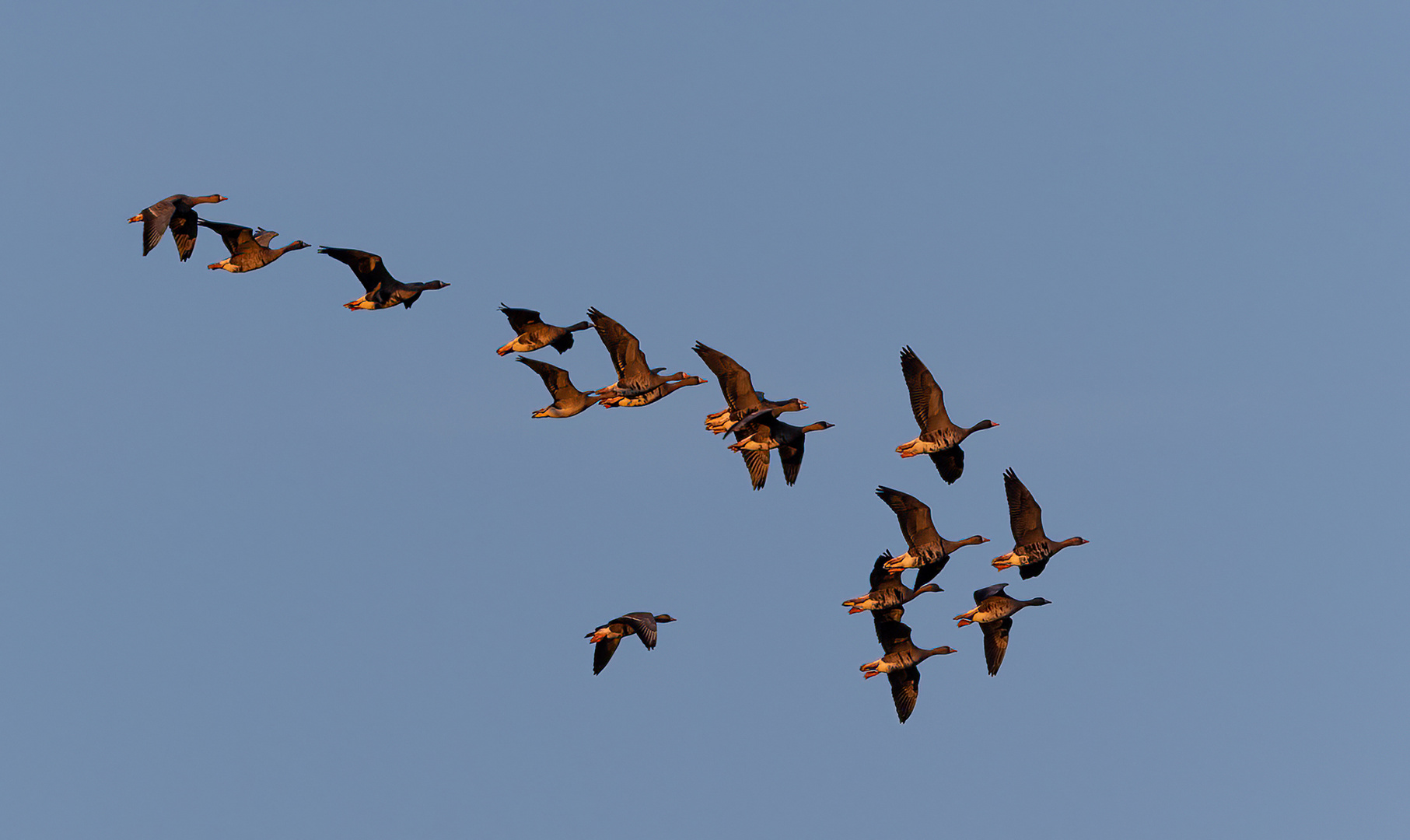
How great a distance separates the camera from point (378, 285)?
72000mm

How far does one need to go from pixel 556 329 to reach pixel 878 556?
40.9ft

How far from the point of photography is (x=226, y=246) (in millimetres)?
74250

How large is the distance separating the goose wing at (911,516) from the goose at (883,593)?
4.24ft

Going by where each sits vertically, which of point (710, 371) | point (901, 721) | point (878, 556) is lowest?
point (901, 721)

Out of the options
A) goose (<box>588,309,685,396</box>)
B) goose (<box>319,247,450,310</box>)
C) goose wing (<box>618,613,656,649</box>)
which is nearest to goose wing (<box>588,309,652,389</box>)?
goose (<box>588,309,685,396</box>)

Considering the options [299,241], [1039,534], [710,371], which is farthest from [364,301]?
[1039,534]

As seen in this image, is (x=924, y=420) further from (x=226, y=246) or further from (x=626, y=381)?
(x=226, y=246)

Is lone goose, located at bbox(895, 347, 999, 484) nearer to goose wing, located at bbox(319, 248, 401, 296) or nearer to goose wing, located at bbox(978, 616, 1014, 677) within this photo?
goose wing, located at bbox(978, 616, 1014, 677)

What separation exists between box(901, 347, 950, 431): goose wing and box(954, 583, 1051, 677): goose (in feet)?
20.7

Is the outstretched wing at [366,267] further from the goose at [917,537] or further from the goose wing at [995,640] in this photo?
the goose wing at [995,640]

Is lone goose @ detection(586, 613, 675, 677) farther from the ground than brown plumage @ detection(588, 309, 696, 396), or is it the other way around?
brown plumage @ detection(588, 309, 696, 396)

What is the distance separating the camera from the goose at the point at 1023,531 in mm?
71562

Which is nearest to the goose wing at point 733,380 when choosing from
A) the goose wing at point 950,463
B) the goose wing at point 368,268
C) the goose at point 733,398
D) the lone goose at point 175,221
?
the goose at point 733,398

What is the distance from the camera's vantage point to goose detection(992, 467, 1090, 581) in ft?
235
